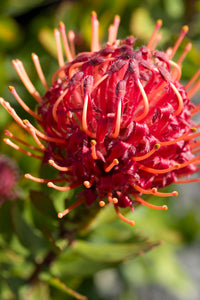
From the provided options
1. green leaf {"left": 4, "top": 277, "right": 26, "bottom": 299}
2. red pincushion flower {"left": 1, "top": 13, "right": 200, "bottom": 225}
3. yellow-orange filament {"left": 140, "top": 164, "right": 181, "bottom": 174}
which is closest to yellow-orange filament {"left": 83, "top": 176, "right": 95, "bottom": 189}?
red pincushion flower {"left": 1, "top": 13, "right": 200, "bottom": 225}

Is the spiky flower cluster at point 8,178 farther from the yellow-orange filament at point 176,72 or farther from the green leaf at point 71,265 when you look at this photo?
the yellow-orange filament at point 176,72

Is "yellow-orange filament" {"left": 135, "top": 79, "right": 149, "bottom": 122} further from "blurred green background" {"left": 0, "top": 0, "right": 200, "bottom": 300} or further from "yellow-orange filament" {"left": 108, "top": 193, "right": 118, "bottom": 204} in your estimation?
"blurred green background" {"left": 0, "top": 0, "right": 200, "bottom": 300}

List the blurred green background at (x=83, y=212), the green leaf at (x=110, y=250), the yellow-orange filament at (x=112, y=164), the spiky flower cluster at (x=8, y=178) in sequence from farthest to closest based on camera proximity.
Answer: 1. the spiky flower cluster at (x=8, y=178)
2. the blurred green background at (x=83, y=212)
3. the green leaf at (x=110, y=250)
4. the yellow-orange filament at (x=112, y=164)

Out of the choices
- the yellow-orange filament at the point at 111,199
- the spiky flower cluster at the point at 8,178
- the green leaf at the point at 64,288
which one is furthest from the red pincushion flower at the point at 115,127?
the spiky flower cluster at the point at 8,178

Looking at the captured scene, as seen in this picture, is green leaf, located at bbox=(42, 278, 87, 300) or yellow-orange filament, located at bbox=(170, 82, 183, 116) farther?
green leaf, located at bbox=(42, 278, 87, 300)

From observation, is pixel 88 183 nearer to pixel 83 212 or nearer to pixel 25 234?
pixel 83 212

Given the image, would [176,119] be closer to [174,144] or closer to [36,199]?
[174,144]
